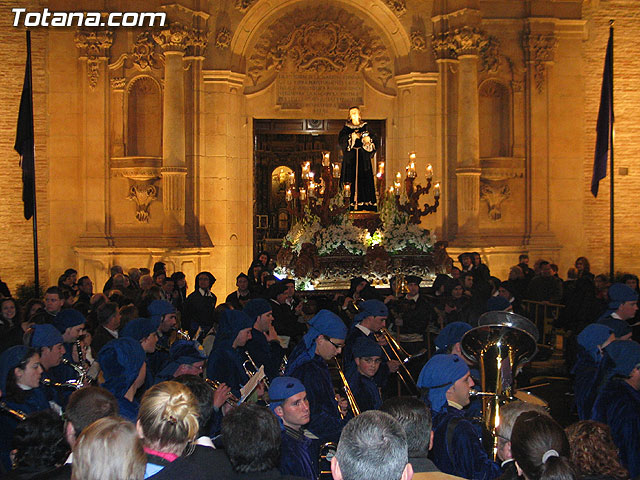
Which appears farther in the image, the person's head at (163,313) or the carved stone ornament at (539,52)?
the carved stone ornament at (539,52)

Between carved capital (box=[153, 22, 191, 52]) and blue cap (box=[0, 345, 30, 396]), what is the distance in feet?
41.8

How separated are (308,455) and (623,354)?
2715 mm

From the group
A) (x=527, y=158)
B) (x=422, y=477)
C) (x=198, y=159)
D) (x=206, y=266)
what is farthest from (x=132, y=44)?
(x=422, y=477)

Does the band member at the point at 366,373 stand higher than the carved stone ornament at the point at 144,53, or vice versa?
the carved stone ornament at the point at 144,53

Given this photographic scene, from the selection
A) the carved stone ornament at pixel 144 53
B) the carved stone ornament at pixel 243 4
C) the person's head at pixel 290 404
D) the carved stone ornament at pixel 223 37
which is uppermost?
the carved stone ornament at pixel 243 4

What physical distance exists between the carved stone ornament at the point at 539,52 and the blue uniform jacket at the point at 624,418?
553 inches

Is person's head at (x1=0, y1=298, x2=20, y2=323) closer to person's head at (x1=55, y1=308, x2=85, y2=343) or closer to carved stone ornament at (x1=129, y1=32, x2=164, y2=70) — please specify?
person's head at (x1=55, y1=308, x2=85, y2=343)

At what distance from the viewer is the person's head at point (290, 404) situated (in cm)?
529

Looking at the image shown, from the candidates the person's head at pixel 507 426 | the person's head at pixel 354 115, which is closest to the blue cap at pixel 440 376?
the person's head at pixel 507 426

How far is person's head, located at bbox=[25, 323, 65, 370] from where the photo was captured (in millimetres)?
6781

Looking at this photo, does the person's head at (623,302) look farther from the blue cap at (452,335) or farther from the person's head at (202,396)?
the person's head at (202,396)

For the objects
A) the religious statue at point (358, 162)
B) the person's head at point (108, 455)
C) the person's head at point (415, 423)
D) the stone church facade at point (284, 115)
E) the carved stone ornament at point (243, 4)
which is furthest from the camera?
the carved stone ornament at point (243, 4)

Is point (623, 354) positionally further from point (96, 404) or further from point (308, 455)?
point (96, 404)

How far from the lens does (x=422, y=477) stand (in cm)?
430
